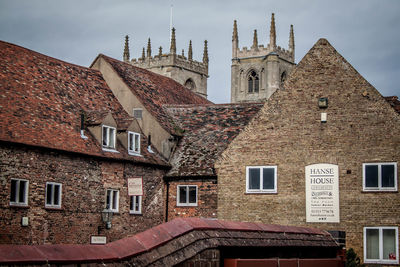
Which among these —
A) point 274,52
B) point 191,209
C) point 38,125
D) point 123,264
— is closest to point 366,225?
point 191,209

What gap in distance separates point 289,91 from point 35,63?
12.5 m

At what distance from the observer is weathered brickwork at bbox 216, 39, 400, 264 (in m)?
26.3

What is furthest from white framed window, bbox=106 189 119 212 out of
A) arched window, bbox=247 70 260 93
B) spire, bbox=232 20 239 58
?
spire, bbox=232 20 239 58

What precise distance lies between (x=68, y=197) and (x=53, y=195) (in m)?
0.88

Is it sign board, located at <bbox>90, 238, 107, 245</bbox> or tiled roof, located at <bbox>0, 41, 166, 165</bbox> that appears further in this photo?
sign board, located at <bbox>90, 238, 107, 245</bbox>

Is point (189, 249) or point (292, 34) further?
point (292, 34)

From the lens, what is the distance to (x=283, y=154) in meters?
28.1

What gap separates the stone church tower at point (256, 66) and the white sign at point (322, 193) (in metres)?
82.2

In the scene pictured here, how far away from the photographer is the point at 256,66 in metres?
112

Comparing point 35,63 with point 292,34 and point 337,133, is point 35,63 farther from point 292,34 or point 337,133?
point 292,34

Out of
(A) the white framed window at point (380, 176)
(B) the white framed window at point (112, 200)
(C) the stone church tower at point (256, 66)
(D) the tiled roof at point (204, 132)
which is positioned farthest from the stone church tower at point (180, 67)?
(A) the white framed window at point (380, 176)

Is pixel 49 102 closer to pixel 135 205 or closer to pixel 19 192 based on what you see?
pixel 19 192

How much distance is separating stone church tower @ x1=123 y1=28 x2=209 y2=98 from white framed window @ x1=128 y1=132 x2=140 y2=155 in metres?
63.3

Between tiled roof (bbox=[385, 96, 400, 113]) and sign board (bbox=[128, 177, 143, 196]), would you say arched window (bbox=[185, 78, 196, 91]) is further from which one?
sign board (bbox=[128, 177, 143, 196])
